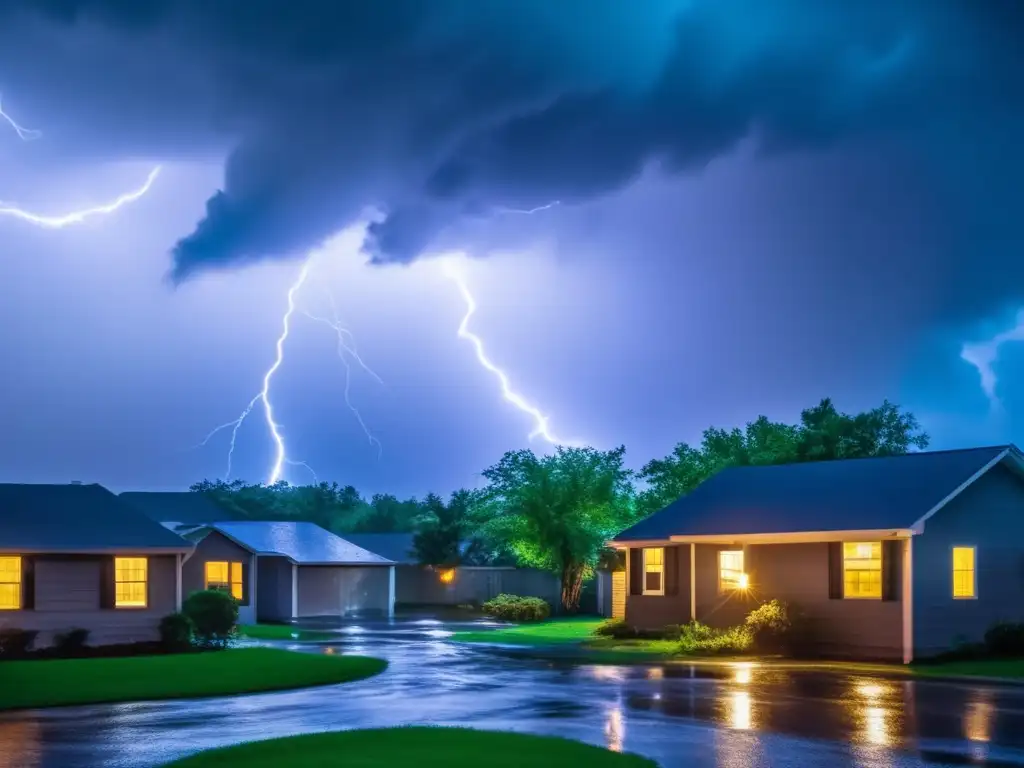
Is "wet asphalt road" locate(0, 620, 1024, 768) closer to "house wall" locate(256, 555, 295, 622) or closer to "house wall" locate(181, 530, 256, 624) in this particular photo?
"house wall" locate(181, 530, 256, 624)

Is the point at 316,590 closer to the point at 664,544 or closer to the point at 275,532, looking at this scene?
the point at 275,532

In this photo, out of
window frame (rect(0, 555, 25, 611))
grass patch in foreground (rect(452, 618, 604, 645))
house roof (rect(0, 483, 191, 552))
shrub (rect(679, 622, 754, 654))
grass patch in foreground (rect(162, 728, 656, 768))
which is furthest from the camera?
grass patch in foreground (rect(452, 618, 604, 645))

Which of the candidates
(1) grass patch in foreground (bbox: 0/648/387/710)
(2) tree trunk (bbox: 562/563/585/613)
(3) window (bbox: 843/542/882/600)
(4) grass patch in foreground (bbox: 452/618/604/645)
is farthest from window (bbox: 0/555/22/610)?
(2) tree trunk (bbox: 562/563/585/613)

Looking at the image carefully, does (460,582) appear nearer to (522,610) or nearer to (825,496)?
(522,610)

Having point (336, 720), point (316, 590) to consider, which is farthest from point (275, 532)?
point (336, 720)

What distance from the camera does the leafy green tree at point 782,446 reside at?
2030 inches

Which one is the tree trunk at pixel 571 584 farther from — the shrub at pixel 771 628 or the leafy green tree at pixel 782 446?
the shrub at pixel 771 628

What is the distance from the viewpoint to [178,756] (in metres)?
14.4

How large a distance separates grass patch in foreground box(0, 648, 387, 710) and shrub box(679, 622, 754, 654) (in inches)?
338

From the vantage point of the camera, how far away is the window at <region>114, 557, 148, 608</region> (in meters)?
33.1

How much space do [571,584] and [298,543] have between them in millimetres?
13031

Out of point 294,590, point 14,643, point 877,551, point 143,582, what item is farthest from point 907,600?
point 294,590

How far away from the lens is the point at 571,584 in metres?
59.3

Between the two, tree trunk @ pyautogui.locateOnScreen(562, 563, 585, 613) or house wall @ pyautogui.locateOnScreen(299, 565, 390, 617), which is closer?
house wall @ pyautogui.locateOnScreen(299, 565, 390, 617)
